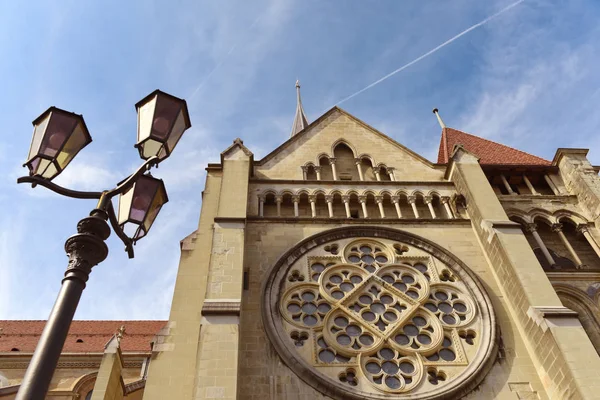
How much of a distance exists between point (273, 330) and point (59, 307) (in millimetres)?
6520

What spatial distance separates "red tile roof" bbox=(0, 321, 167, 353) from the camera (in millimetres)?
19984

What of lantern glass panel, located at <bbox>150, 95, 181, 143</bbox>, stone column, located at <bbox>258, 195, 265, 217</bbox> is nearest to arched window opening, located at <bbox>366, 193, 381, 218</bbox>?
stone column, located at <bbox>258, 195, 265, 217</bbox>

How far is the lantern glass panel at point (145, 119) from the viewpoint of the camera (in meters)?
5.34

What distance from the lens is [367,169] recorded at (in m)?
15.9

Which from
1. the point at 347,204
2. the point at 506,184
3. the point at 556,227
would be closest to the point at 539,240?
the point at 556,227

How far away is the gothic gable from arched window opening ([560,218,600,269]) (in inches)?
152

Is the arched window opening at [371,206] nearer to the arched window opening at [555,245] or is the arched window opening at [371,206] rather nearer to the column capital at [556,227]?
the arched window opening at [555,245]

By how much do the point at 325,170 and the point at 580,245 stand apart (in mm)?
7630

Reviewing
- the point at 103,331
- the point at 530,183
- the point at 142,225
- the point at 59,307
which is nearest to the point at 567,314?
the point at 530,183

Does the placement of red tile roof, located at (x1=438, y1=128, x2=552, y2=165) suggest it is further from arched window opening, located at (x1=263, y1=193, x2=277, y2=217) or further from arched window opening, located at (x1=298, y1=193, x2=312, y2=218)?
arched window opening, located at (x1=263, y1=193, x2=277, y2=217)

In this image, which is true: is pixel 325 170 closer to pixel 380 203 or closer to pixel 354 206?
pixel 354 206

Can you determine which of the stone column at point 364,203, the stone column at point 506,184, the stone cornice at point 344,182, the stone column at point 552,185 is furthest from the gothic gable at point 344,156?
the stone column at point 552,185

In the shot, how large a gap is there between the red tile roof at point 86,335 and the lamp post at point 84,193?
52.3 feet

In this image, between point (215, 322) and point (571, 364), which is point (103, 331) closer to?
point (215, 322)
